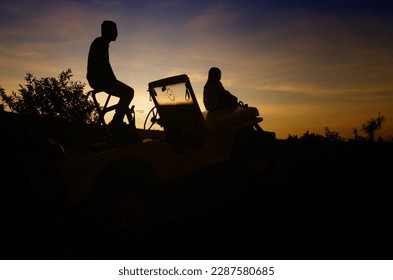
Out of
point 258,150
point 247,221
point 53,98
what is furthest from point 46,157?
point 53,98

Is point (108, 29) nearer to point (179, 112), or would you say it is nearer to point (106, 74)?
point (106, 74)

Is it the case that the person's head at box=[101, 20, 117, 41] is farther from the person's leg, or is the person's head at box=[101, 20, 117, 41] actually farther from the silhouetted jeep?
the silhouetted jeep

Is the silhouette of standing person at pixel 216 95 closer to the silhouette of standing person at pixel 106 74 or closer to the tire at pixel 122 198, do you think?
the silhouette of standing person at pixel 106 74

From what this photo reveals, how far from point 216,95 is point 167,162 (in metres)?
1.92

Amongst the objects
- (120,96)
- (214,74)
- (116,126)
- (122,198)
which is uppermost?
(214,74)

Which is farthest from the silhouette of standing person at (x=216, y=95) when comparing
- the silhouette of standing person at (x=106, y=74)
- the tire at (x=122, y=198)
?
the tire at (x=122, y=198)

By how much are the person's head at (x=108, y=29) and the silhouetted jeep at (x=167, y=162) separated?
93cm

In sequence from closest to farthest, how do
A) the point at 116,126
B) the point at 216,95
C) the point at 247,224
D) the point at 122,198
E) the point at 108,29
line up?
1. the point at 122,198
2. the point at 247,224
3. the point at 116,126
4. the point at 108,29
5. the point at 216,95

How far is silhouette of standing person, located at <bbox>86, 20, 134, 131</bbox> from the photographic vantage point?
14.1 feet

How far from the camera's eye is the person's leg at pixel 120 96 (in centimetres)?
428

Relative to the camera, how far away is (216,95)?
5621mm

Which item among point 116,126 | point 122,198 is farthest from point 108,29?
point 122,198

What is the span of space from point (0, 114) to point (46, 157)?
3.71 meters
